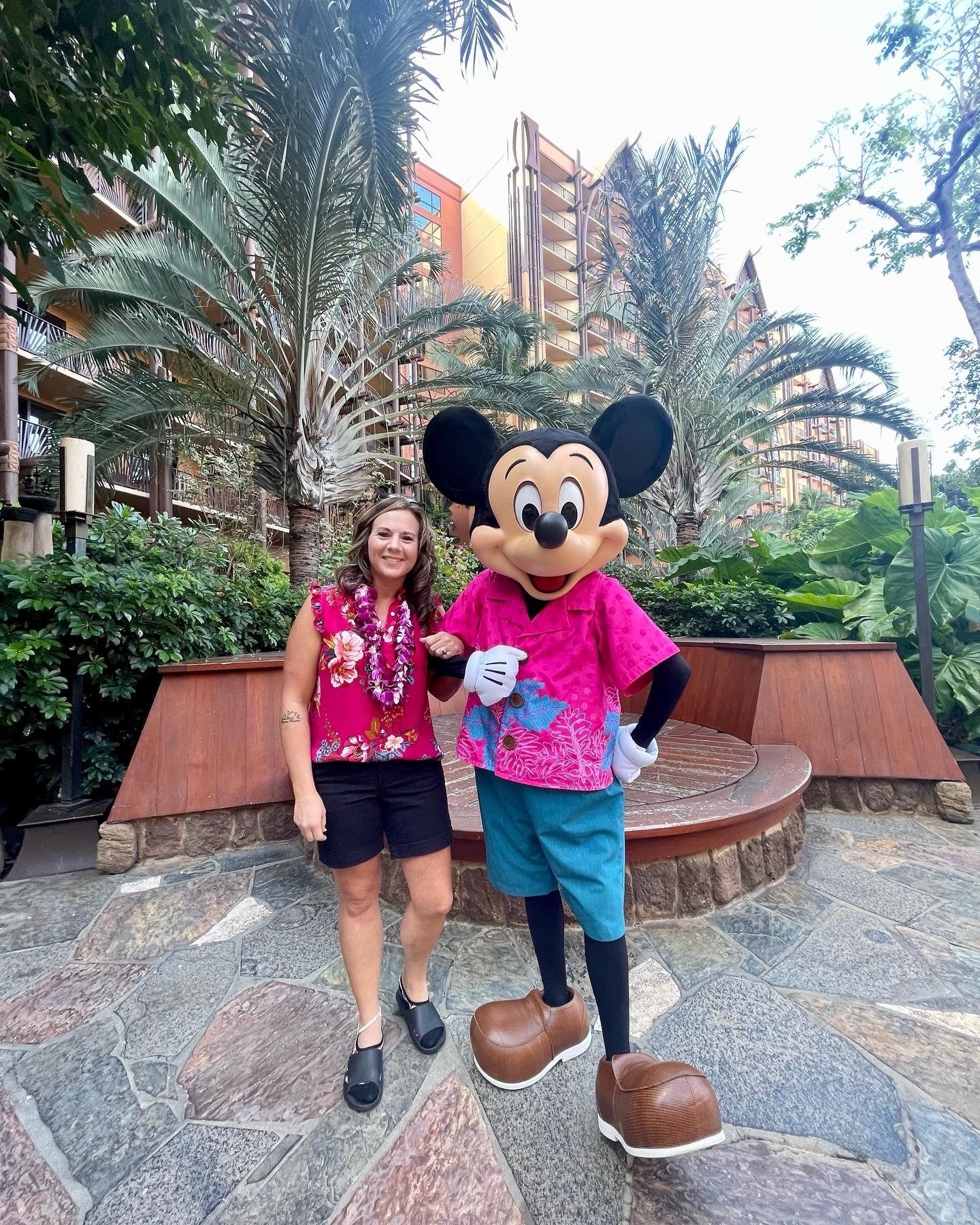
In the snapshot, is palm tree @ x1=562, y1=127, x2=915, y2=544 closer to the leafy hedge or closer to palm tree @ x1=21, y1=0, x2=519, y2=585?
palm tree @ x1=21, y1=0, x2=519, y2=585

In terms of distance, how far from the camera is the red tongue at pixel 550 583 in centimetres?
131

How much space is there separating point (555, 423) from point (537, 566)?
5889 mm

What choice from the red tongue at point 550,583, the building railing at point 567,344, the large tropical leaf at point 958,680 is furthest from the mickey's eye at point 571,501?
the building railing at point 567,344

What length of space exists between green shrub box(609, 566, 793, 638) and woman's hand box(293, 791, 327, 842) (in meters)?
4.16

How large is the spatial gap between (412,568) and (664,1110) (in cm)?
123

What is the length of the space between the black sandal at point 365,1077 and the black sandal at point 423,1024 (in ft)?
0.37

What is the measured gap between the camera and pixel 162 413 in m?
5.67

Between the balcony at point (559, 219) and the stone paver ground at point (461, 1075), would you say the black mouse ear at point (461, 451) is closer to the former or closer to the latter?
the stone paver ground at point (461, 1075)

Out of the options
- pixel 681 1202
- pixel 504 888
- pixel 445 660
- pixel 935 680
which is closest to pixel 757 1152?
pixel 681 1202

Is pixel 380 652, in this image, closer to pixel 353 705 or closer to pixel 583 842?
pixel 353 705

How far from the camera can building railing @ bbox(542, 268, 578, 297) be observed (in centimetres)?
2125

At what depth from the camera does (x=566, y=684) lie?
49.8 inches

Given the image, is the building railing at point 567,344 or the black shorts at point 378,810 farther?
the building railing at point 567,344

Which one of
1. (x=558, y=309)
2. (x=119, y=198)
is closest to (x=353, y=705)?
(x=119, y=198)
